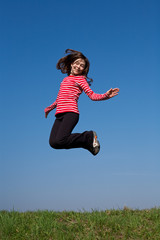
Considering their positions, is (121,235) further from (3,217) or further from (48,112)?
(48,112)

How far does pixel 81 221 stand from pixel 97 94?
255 centimetres

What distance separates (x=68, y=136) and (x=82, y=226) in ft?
5.77

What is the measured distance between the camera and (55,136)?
6.46 metres

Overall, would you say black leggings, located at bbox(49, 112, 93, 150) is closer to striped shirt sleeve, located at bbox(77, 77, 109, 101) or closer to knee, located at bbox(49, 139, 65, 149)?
knee, located at bbox(49, 139, 65, 149)

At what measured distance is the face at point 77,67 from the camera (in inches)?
273

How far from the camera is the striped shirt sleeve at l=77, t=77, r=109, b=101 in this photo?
20.1 ft

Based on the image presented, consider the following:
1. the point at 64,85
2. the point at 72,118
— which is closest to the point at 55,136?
the point at 72,118

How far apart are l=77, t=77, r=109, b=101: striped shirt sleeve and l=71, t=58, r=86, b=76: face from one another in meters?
0.34

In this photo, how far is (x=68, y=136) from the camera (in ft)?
20.9

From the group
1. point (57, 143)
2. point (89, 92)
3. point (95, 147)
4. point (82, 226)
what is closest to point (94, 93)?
point (89, 92)

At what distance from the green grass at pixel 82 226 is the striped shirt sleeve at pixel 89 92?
237 cm

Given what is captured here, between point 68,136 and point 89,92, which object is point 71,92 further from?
point 68,136

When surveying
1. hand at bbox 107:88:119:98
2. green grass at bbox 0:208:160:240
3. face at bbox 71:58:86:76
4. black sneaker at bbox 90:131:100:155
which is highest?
face at bbox 71:58:86:76

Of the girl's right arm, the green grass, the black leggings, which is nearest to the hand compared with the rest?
the black leggings
